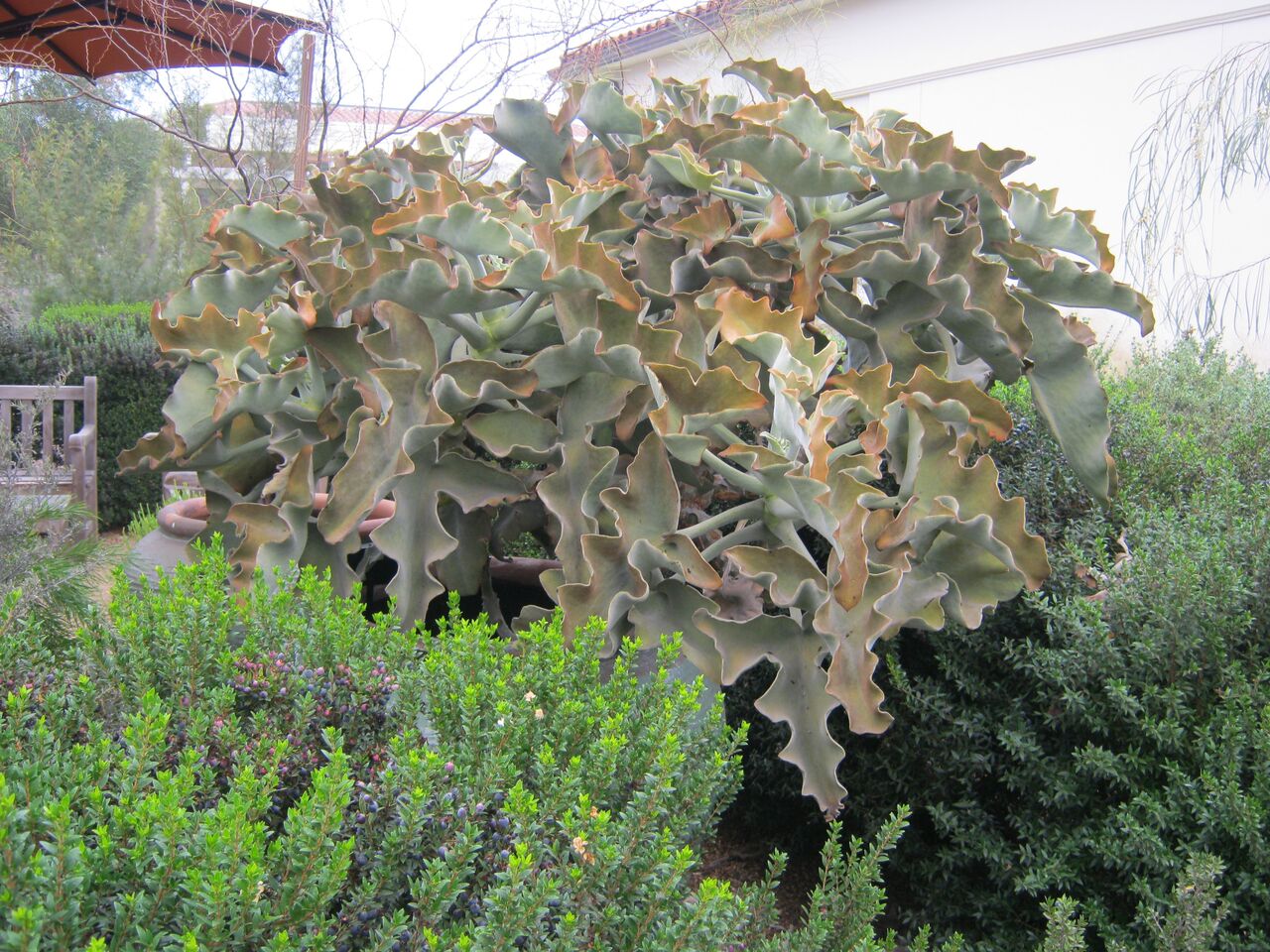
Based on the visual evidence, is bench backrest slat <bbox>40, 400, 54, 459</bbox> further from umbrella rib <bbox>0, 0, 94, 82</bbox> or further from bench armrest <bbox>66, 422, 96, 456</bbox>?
umbrella rib <bbox>0, 0, 94, 82</bbox>

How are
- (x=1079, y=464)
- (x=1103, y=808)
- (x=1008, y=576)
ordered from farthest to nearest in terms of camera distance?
(x=1079, y=464), (x=1103, y=808), (x=1008, y=576)

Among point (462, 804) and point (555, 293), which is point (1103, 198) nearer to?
point (555, 293)

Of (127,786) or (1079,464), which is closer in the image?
(127,786)

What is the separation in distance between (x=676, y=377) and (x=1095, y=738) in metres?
1.06

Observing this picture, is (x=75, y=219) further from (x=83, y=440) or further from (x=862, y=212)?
(x=862, y=212)

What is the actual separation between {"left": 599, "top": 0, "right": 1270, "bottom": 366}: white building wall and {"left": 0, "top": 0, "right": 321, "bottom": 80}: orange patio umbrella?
9.47 feet

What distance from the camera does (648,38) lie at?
9.85 meters

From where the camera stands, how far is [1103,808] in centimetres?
175

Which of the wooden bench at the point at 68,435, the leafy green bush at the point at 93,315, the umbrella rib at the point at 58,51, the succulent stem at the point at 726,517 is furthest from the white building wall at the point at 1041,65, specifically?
the succulent stem at the point at 726,517

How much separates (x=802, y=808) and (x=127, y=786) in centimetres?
169

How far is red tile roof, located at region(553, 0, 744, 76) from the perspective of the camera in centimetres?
580

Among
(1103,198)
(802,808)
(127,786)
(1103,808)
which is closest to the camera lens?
(127,786)

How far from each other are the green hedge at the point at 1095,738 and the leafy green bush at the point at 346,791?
59 cm

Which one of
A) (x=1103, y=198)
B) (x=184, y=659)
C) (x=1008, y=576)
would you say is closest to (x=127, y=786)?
(x=184, y=659)
